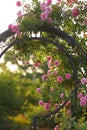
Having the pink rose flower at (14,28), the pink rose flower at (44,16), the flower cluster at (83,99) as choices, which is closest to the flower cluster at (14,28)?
the pink rose flower at (14,28)

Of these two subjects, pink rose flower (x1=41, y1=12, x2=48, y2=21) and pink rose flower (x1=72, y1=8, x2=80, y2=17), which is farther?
pink rose flower (x1=72, y1=8, x2=80, y2=17)

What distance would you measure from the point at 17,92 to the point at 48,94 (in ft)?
39.7

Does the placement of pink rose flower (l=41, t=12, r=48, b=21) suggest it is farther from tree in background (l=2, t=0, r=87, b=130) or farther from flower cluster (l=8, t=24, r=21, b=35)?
flower cluster (l=8, t=24, r=21, b=35)

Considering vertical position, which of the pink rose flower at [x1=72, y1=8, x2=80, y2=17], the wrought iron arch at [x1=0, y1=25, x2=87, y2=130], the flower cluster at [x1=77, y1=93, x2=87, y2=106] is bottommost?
the flower cluster at [x1=77, y1=93, x2=87, y2=106]

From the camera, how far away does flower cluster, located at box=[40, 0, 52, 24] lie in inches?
267

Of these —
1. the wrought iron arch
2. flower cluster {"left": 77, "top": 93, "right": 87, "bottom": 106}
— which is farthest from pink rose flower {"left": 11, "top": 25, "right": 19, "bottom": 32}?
flower cluster {"left": 77, "top": 93, "right": 87, "bottom": 106}

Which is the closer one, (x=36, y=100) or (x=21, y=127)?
(x=21, y=127)

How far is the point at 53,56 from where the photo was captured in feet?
24.5

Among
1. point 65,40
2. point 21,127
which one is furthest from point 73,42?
point 21,127

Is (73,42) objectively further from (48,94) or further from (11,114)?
(11,114)

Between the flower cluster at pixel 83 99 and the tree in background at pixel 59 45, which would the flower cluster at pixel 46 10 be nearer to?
the tree in background at pixel 59 45

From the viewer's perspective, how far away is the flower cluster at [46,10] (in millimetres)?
6789

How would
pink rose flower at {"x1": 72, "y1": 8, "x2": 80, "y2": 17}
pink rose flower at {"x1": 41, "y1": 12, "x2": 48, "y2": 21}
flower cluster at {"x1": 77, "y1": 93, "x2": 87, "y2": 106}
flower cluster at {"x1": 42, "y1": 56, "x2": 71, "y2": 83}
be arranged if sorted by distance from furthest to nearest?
flower cluster at {"x1": 42, "y1": 56, "x2": 71, "y2": 83} → pink rose flower at {"x1": 72, "y1": 8, "x2": 80, "y2": 17} → pink rose flower at {"x1": 41, "y1": 12, "x2": 48, "y2": 21} → flower cluster at {"x1": 77, "y1": 93, "x2": 87, "y2": 106}

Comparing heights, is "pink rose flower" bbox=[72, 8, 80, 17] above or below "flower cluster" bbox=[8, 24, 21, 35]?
above
